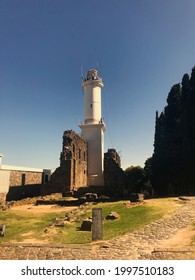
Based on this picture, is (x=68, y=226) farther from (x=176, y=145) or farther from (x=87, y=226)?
(x=176, y=145)

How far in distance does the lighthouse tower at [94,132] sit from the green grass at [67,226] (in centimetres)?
1736

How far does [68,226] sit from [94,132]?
21556mm

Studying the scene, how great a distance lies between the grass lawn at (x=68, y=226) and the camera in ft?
31.4

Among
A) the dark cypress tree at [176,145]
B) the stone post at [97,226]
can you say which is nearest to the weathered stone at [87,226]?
the stone post at [97,226]

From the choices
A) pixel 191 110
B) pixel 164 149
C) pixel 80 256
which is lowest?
pixel 80 256

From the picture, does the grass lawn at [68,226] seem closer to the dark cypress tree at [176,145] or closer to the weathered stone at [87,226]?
A: the weathered stone at [87,226]

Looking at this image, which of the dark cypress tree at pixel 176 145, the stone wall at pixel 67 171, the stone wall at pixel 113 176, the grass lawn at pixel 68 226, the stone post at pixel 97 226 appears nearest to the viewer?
the stone post at pixel 97 226

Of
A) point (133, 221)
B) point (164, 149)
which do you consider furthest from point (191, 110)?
point (133, 221)

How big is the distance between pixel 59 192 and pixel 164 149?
1855 centimetres

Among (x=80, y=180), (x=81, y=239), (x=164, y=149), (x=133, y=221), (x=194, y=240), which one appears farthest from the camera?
(x=164, y=149)
